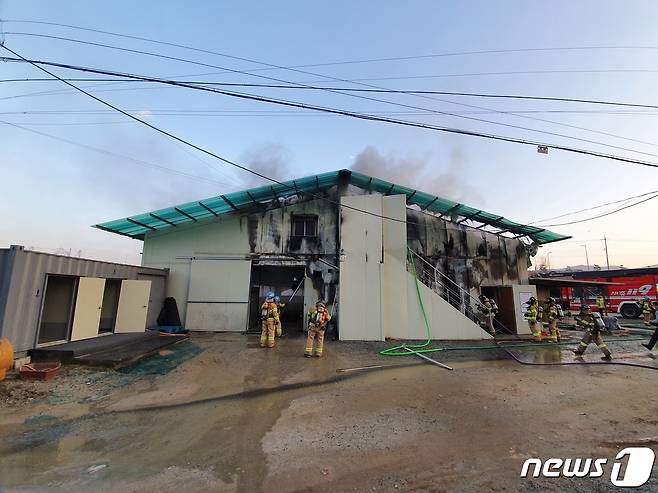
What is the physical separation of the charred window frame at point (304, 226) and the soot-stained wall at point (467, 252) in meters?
4.63

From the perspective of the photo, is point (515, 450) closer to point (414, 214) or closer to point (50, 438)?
point (50, 438)

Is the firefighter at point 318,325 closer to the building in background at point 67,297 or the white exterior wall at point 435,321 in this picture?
the white exterior wall at point 435,321

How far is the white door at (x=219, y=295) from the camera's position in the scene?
1409 cm

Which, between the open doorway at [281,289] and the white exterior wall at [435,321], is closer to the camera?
the white exterior wall at [435,321]

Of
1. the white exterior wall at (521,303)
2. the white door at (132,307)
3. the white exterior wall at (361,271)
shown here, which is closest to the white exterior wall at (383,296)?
the white exterior wall at (361,271)

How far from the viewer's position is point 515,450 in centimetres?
394

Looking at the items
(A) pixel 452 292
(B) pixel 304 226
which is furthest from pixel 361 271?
(A) pixel 452 292

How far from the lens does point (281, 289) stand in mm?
16969

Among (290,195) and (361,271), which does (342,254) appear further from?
(290,195)

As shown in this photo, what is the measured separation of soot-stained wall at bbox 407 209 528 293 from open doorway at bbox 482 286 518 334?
56 centimetres

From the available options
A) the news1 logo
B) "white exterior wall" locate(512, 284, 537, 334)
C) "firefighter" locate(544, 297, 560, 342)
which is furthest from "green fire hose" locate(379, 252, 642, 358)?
the news1 logo

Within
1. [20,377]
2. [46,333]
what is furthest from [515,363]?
[46,333]

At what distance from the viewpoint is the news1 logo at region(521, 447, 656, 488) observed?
11.0ft

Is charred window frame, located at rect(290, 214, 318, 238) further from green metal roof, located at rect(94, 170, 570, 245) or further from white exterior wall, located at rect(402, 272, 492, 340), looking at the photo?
white exterior wall, located at rect(402, 272, 492, 340)
